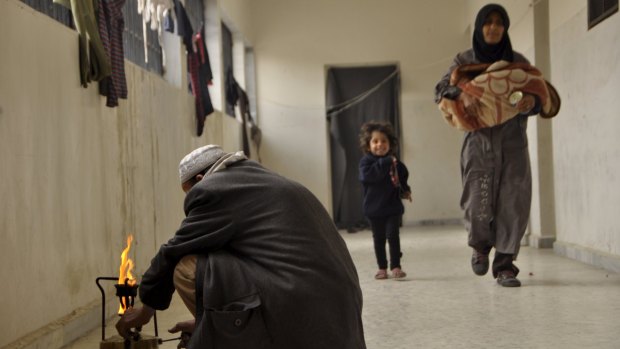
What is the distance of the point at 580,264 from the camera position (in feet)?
19.1

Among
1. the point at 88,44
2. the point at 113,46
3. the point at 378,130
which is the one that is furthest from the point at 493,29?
the point at 88,44

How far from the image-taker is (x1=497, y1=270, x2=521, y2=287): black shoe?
15.8ft

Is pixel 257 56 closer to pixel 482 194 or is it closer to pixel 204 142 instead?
pixel 204 142

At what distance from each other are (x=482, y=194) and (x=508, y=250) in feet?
1.19

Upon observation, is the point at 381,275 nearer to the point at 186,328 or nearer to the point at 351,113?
the point at 186,328

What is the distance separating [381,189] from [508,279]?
44.5 inches

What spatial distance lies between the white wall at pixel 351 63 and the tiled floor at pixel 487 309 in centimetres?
529

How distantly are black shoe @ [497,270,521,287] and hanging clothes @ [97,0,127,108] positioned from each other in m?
2.51

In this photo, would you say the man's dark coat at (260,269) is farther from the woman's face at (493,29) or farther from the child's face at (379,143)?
the child's face at (379,143)

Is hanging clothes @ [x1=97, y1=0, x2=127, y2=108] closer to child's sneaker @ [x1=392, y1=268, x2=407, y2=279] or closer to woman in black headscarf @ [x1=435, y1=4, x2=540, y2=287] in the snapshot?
woman in black headscarf @ [x1=435, y1=4, x2=540, y2=287]

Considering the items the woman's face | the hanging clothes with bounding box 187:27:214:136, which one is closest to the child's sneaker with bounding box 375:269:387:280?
the woman's face

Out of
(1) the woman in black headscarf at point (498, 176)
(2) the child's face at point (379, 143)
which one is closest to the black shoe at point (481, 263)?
(1) the woman in black headscarf at point (498, 176)

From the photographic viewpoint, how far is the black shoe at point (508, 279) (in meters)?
4.81

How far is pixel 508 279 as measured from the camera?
4.84 metres
